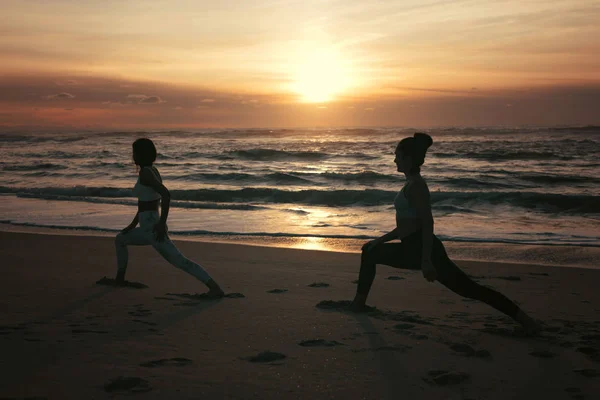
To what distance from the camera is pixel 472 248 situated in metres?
10.2

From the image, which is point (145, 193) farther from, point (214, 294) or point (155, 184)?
point (214, 294)

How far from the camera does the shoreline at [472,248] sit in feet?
29.9

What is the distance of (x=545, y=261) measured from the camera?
29.9 ft

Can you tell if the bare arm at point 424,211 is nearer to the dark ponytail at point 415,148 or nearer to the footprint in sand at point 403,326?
the dark ponytail at point 415,148

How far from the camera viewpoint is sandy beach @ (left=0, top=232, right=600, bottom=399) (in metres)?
3.58

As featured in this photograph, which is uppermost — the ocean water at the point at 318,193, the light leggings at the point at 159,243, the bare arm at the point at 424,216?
the bare arm at the point at 424,216

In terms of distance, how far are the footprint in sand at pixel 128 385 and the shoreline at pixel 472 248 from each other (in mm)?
6144

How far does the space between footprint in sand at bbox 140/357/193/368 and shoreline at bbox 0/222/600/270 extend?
18.7 ft

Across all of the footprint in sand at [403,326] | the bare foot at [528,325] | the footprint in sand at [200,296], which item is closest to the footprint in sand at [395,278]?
the footprint in sand at [200,296]

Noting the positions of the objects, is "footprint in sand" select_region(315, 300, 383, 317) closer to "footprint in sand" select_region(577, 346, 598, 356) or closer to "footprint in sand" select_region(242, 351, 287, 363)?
"footprint in sand" select_region(242, 351, 287, 363)

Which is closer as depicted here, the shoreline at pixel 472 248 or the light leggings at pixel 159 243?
the light leggings at pixel 159 243

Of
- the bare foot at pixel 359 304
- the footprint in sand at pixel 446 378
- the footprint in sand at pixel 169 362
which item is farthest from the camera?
the bare foot at pixel 359 304

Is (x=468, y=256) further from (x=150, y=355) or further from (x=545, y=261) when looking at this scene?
(x=150, y=355)

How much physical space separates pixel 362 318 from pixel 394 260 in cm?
63
